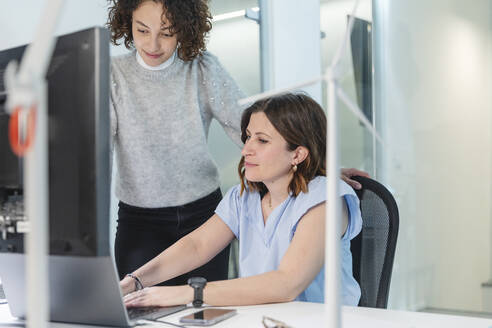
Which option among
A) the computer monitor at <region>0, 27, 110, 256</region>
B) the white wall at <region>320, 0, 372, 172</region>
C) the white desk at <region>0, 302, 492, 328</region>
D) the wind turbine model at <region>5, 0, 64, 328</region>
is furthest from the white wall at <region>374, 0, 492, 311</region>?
the wind turbine model at <region>5, 0, 64, 328</region>

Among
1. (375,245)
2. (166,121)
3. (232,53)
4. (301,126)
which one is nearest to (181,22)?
(166,121)

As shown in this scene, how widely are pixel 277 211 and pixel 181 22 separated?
64 centimetres

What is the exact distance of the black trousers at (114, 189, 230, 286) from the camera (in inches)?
69.5

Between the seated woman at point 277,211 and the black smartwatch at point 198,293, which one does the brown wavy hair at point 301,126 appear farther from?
the black smartwatch at point 198,293

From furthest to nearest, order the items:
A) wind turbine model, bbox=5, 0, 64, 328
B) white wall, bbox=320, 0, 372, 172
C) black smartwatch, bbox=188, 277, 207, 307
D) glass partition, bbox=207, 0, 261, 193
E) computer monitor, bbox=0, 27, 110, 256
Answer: white wall, bbox=320, 0, 372, 172
glass partition, bbox=207, 0, 261, 193
black smartwatch, bbox=188, 277, 207, 307
computer monitor, bbox=0, 27, 110, 256
wind turbine model, bbox=5, 0, 64, 328

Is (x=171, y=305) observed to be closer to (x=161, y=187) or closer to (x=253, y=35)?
(x=161, y=187)

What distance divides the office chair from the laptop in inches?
22.8

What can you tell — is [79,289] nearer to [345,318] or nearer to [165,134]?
[345,318]

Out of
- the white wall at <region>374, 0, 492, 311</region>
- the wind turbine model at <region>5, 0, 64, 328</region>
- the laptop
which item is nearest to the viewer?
the wind turbine model at <region>5, 0, 64, 328</region>

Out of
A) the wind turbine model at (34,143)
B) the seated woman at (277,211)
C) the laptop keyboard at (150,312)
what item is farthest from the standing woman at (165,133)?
the wind turbine model at (34,143)

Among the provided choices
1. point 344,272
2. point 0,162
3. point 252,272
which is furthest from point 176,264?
point 0,162

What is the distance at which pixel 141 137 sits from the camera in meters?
1.79

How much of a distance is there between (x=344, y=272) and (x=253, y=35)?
2.43 m

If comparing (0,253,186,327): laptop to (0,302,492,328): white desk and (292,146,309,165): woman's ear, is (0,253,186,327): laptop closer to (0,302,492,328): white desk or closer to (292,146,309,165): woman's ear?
(0,302,492,328): white desk
